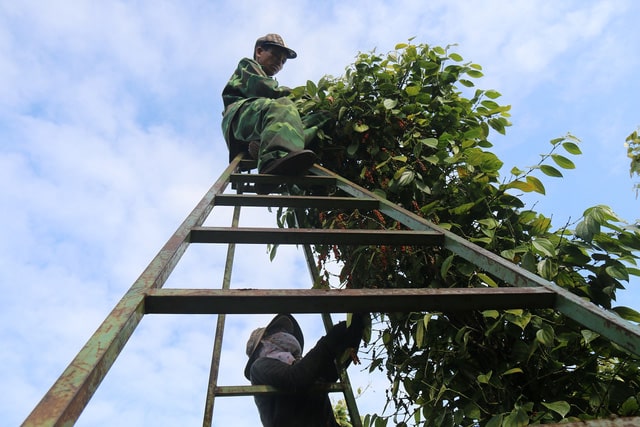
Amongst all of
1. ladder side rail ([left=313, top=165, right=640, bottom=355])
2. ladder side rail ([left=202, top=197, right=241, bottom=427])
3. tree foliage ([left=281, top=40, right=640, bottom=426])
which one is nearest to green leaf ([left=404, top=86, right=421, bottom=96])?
tree foliage ([left=281, top=40, right=640, bottom=426])

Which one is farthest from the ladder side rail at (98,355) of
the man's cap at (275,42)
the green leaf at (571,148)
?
the man's cap at (275,42)

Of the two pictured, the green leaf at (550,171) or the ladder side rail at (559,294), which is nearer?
Result: the ladder side rail at (559,294)

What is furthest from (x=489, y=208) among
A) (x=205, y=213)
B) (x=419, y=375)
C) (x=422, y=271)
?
(x=205, y=213)

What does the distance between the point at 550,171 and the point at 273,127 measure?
1.27 m

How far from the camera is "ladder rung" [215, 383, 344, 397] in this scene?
2.19m

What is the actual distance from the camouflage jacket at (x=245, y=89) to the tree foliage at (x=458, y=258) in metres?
0.16

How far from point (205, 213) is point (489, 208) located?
113 centimetres

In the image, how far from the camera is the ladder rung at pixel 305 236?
161 cm

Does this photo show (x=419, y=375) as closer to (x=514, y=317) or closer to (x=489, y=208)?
(x=514, y=317)

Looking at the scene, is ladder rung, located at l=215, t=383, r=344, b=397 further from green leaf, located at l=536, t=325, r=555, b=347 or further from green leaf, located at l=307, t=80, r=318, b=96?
green leaf, located at l=307, t=80, r=318, b=96

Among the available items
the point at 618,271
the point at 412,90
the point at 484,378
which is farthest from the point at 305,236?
the point at 412,90

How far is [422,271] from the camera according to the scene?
7.54 feet

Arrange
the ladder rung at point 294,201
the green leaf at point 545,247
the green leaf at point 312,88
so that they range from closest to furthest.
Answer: the green leaf at point 545,247
the ladder rung at point 294,201
the green leaf at point 312,88

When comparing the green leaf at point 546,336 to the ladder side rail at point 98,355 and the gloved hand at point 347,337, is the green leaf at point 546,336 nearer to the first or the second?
the gloved hand at point 347,337
